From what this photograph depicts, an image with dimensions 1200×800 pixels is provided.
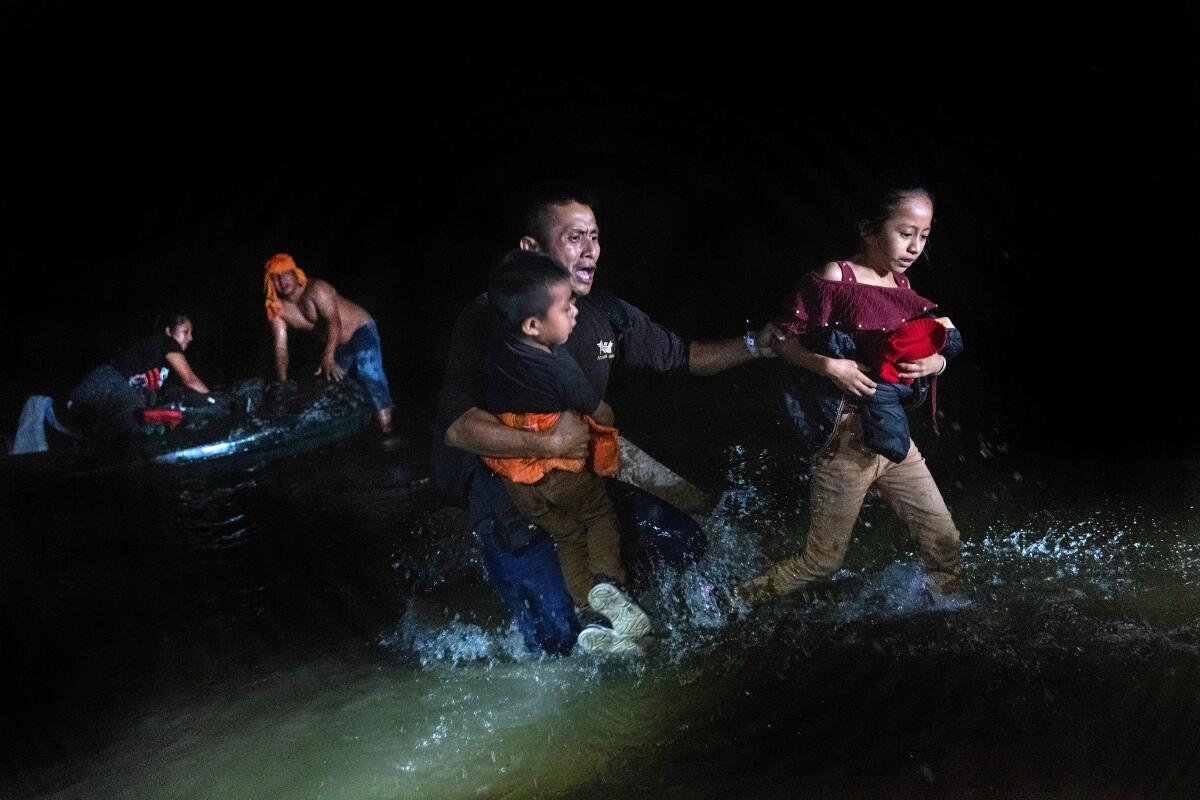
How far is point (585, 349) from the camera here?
3391 mm

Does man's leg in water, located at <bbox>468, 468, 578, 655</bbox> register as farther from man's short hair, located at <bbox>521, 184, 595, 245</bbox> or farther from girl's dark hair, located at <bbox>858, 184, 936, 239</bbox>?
girl's dark hair, located at <bbox>858, 184, 936, 239</bbox>

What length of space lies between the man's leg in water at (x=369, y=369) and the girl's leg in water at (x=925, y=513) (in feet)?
19.6

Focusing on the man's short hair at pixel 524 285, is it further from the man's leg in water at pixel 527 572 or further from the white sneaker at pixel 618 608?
the white sneaker at pixel 618 608

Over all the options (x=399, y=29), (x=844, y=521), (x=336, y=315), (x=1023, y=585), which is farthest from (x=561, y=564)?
(x=336, y=315)

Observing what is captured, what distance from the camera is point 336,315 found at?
8.80m

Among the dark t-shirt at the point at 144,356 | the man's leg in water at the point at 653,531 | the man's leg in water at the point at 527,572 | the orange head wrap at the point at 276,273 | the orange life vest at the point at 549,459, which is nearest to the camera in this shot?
the orange life vest at the point at 549,459

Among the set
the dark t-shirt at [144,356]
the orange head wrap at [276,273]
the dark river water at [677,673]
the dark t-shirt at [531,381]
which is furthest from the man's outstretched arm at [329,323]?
the dark t-shirt at [531,381]

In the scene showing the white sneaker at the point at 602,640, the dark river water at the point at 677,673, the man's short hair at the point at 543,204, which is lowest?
the dark river water at the point at 677,673

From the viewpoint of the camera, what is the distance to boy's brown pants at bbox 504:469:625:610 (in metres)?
3.30

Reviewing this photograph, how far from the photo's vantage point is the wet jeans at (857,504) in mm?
3350

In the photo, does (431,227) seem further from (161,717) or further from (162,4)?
(161,717)

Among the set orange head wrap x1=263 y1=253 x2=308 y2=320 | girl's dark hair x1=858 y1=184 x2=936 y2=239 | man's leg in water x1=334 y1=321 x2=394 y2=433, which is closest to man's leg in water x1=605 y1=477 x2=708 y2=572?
girl's dark hair x1=858 y1=184 x2=936 y2=239

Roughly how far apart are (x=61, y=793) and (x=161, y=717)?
489 mm

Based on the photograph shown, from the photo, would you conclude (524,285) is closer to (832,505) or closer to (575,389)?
(575,389)
